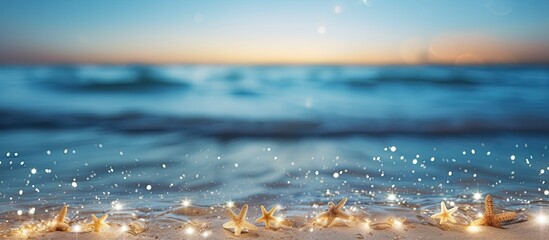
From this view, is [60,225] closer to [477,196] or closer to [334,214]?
[334,214]

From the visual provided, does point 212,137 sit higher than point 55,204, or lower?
higher

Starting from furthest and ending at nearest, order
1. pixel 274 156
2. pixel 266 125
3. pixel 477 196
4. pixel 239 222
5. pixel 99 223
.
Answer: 1. pixel 266 125
2. pixel 274 156
3. pixel 477 196
4. pixel 99 223
5. pixel 239 222

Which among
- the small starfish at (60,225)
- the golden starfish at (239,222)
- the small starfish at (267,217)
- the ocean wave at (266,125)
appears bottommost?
the small starfish at (60,225)

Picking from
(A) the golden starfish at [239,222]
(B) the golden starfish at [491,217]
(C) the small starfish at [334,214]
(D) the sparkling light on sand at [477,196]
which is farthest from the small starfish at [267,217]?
(D) the sparkling light on sand at [477,196]


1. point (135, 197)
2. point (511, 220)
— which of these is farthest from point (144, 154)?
point (511, 220)

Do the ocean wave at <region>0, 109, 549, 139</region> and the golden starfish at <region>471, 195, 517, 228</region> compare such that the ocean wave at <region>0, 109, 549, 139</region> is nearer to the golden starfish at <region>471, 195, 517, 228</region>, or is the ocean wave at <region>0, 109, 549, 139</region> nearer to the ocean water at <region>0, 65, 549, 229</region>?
the ocean water at <region>0, 65, 549, 229</region>

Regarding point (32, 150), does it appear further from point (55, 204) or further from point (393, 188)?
point (393, 188)

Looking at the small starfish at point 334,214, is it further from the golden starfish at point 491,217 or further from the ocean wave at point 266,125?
the ocean wave at point 266,125

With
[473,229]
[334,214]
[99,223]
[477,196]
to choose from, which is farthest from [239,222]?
[477,196]
